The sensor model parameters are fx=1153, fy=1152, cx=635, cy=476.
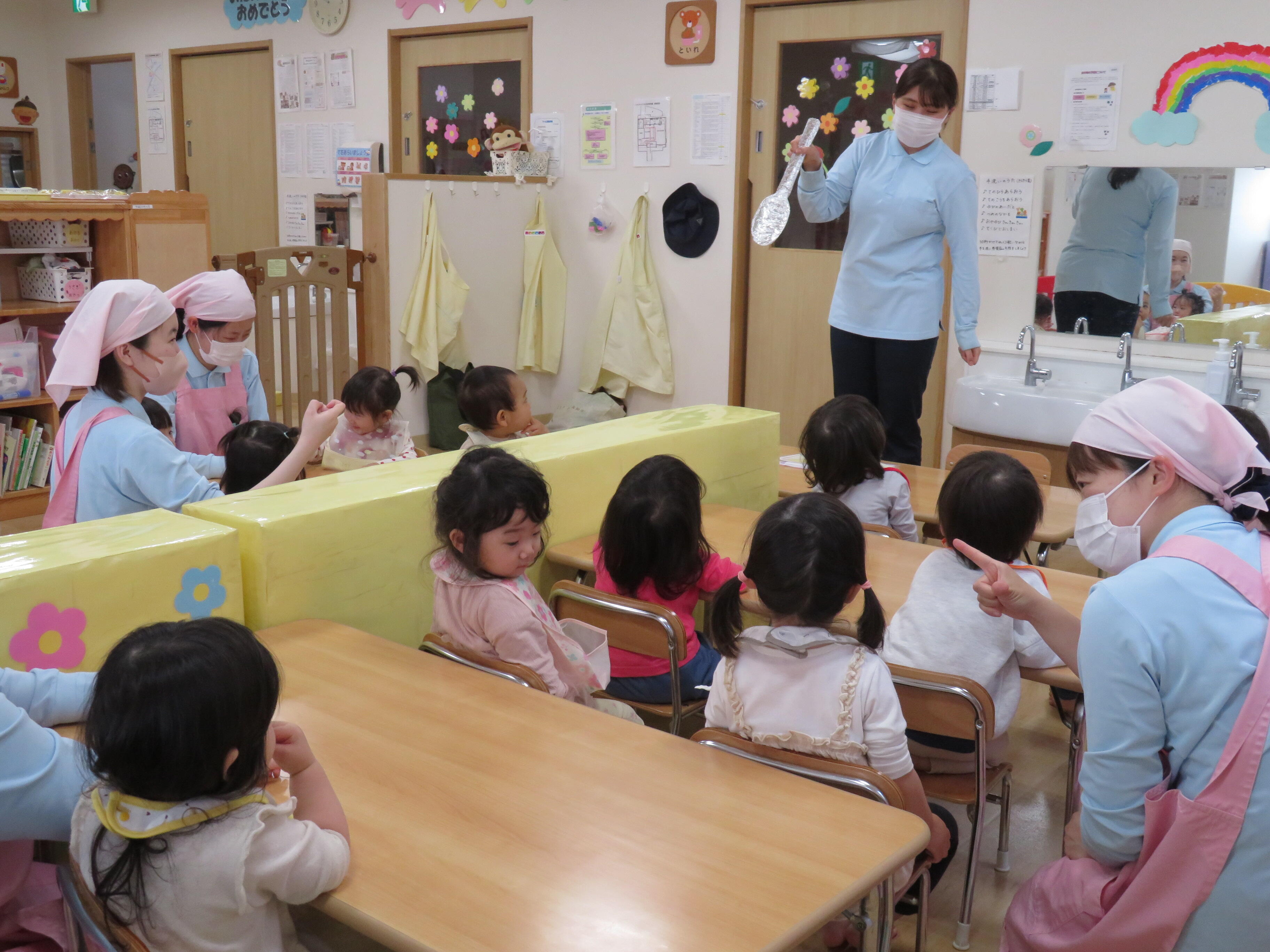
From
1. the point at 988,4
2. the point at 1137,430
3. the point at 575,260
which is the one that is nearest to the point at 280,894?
the point at 1137,430

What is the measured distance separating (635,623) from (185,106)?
20.4ft

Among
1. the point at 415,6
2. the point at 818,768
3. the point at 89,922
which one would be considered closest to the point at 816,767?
the point at 818,768

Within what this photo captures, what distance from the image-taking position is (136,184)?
7.46 metres

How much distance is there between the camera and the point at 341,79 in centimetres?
618

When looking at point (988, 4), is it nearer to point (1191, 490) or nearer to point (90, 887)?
point (1191, 490)

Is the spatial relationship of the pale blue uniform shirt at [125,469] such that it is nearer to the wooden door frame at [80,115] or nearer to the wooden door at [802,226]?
the wooden door at [802,226]

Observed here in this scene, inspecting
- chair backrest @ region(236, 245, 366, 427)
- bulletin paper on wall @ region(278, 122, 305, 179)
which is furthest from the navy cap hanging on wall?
bulletin paper on wall @ region(278, 122, 305, 179)

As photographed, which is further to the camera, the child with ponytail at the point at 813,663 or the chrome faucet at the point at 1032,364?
the chrome faucet at the point at 1032,364

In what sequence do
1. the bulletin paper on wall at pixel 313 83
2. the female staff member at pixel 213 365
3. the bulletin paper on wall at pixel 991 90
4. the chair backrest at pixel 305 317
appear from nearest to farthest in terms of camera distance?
the female staff member at pixel 213 365 < the bulletin paper on wall at pixel 991 90 < the chair backrest at pixel 305 317 < the bulletin paper on wall at pixel 313 83

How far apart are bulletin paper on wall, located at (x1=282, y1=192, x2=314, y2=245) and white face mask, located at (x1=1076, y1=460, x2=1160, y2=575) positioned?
18.6ft

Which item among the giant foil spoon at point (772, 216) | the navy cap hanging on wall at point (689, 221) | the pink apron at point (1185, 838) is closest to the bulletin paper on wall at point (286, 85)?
the navy cap hanging on wall at point (689, 221)

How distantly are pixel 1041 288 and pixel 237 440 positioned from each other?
2.92m

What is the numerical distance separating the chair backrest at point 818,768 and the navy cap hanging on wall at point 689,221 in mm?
3848

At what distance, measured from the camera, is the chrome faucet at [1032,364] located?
13.6 ft
